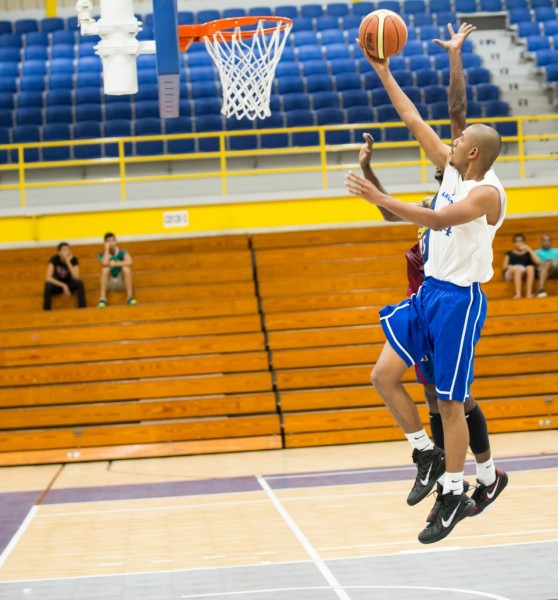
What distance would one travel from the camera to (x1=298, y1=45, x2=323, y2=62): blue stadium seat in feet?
60.3

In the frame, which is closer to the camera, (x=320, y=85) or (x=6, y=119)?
(x=6, y=119)

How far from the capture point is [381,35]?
466cm

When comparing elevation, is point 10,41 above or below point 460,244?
above

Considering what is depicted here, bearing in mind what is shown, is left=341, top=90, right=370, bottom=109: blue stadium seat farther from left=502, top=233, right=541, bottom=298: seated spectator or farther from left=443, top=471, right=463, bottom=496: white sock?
left=443, top=471, right=463, bottom=496: white sock

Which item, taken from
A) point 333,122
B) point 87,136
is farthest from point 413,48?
point 87,136

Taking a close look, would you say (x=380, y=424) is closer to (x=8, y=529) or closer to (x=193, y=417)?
(x=193, y=417)

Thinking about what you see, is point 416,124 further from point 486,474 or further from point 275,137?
point 275,137

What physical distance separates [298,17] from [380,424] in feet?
33.3

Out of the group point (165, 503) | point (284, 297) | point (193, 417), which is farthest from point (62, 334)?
point (165, 503)

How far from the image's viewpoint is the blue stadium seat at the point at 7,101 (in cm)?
1711

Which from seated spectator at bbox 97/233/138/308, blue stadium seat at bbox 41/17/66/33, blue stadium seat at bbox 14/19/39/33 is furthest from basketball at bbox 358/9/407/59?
blue stadium seat at bbox 14/19/39/33

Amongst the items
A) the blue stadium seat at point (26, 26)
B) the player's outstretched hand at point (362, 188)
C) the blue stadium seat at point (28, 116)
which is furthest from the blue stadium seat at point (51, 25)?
the player's outstretched hand at point (362, 188)

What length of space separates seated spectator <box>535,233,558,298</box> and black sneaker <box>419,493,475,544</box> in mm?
9014

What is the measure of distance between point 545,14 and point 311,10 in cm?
470
